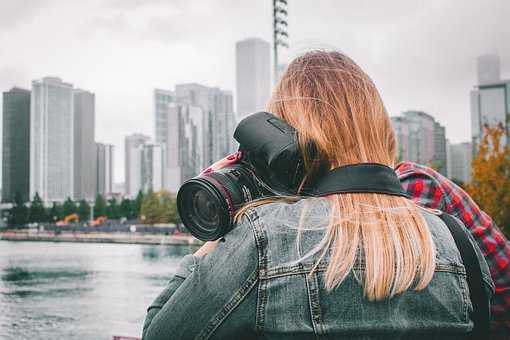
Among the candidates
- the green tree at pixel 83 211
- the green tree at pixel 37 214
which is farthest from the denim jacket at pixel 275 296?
the green tree at pixel 37 214

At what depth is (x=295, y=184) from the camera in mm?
1085

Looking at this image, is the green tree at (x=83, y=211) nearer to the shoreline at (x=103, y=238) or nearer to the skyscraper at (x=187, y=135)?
the shoreline at (x=103, y=238)

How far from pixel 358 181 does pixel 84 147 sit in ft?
425

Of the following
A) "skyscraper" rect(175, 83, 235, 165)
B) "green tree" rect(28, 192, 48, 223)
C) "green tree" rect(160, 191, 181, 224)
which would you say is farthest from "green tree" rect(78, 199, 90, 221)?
"green tree" rect(160, 191, 181, 224)

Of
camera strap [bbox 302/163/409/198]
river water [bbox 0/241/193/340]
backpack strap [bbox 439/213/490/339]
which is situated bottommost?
river water [bbox 0/241/193/340]

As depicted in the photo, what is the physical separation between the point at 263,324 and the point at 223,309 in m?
0.07

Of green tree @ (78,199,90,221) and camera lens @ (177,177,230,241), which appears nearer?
camera lens @ (177,177,230,241)

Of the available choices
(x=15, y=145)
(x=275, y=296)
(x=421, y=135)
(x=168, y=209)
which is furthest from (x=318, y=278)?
(x=15, y=145)

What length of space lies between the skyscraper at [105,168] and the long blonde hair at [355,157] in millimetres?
135649

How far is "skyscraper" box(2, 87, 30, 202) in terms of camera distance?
113000mm

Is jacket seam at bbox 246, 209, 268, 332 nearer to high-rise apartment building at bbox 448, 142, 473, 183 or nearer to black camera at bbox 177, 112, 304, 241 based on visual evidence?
black camera at bbox 177, 112, 304, 241

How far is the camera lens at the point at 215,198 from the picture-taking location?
1.01 meters

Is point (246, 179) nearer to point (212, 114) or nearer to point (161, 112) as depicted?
point (212, 114)

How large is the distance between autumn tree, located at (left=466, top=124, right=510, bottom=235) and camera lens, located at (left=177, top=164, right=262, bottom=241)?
14068 mm
